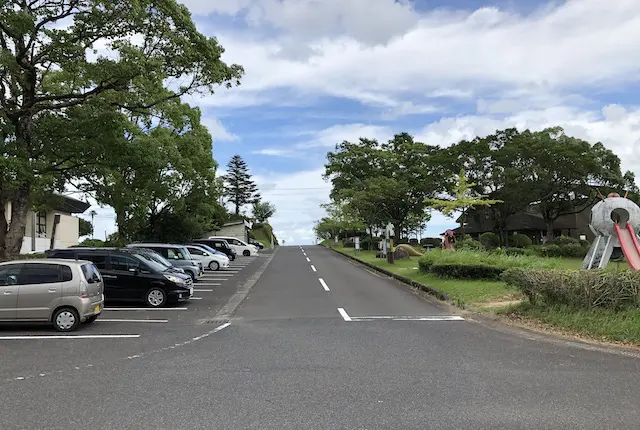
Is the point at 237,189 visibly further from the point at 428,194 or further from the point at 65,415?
the point at 65,415

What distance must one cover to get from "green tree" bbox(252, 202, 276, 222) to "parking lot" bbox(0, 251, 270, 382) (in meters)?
83.5

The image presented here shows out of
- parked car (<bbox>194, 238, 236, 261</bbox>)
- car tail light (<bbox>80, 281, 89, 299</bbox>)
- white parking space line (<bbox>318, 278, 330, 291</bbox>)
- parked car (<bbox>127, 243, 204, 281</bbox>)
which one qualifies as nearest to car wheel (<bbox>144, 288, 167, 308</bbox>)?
car tail light (<bbox>80, 281, 89, 299</bbox>)

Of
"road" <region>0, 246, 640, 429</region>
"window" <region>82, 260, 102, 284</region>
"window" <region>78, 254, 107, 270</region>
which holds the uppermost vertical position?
"window" <region>78, 254, 107, 270</region>

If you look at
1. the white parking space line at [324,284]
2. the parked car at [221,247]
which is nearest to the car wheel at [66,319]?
the white parking space line at [324,284]

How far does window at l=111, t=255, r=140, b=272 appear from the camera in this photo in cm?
1491

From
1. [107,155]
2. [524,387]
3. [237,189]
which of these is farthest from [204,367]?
[237,189]

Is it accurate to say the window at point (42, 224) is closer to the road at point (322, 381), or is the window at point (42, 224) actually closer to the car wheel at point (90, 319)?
the car wheel at point (90, 319)

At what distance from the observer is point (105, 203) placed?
24.0 meters

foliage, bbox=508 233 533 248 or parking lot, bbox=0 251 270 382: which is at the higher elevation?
foliage, bbox=508 233 533 248

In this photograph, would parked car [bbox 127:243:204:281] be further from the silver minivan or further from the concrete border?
the silver minivan

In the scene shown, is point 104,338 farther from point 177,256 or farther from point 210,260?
point 210,260

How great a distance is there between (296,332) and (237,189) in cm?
8373

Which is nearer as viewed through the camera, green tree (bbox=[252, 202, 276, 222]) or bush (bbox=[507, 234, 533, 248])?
bush (bbox=[507, 234, 533, 248])

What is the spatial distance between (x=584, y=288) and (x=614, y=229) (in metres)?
6.15
